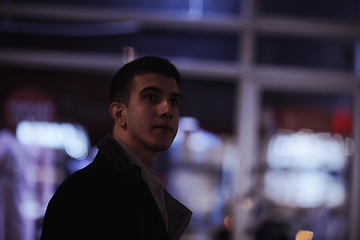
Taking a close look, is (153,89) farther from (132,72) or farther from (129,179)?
(129,179)

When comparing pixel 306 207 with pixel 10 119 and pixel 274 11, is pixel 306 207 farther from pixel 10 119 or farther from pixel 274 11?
pixel 10 119

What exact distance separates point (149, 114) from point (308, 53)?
3.06m

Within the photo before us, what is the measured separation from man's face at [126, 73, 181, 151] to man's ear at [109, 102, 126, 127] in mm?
18

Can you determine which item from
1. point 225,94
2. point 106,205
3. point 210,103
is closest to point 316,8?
point 225,94

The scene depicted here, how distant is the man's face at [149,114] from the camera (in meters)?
1.15

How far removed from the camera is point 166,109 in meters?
1.16

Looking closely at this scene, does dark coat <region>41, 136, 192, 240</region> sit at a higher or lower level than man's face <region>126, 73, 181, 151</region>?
lower

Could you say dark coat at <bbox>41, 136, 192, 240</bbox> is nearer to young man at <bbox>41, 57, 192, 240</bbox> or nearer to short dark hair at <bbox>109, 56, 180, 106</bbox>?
young man at <bbox>41, 57, 192, 240</bbox>

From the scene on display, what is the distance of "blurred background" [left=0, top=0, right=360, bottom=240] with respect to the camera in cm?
358

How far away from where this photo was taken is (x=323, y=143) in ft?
12.0

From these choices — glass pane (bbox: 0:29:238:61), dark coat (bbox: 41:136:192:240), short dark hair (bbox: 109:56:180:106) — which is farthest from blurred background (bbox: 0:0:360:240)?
dark coat (bbox: 41:136:192:240)

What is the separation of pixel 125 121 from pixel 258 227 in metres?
2.80


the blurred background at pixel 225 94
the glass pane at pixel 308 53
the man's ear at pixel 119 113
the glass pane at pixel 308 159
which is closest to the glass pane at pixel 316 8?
the blurred background at pixel 225 94

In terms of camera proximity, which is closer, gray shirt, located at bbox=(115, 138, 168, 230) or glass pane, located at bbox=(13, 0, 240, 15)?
gray shirt, located at bbox=(115, 138, 168, 230)
